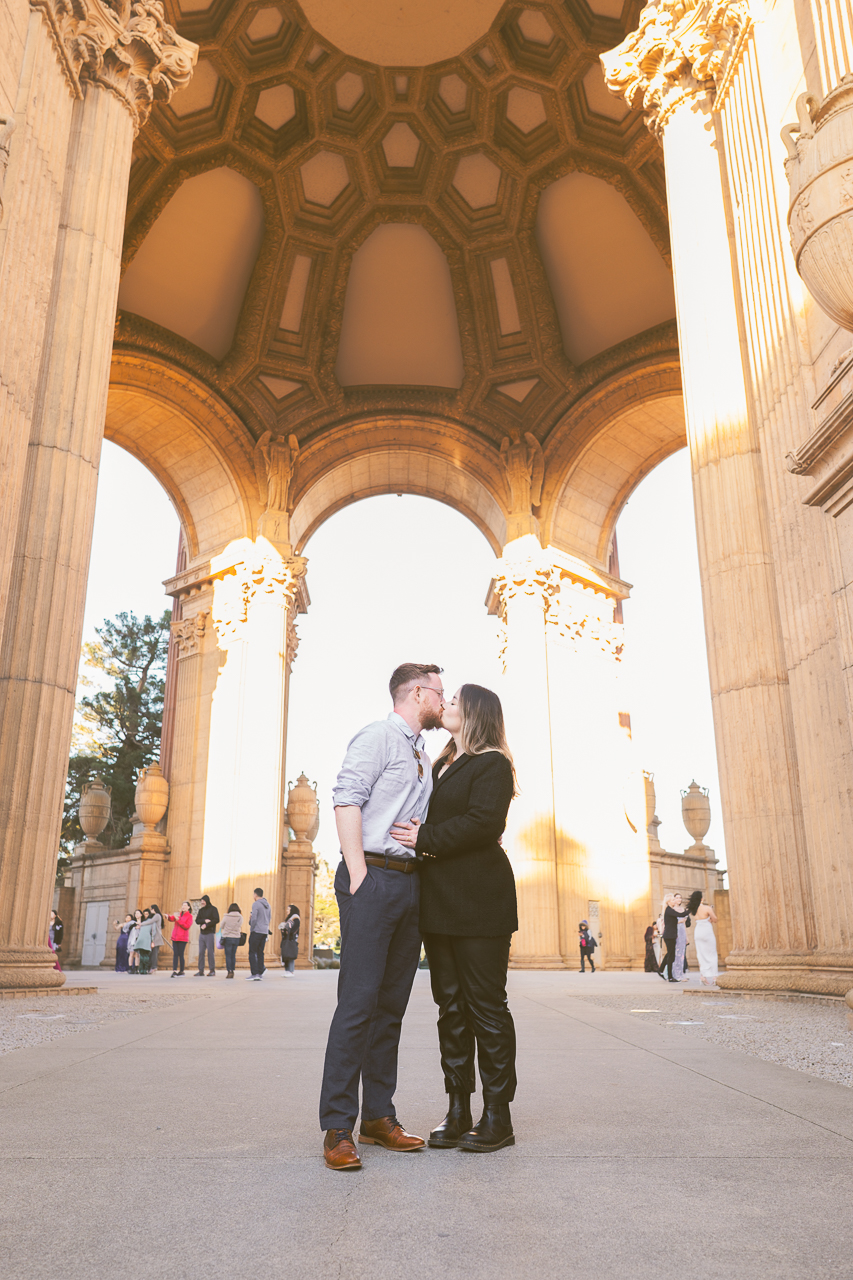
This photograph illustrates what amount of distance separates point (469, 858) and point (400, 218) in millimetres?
25480

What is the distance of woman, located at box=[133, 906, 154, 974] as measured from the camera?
1841 cm

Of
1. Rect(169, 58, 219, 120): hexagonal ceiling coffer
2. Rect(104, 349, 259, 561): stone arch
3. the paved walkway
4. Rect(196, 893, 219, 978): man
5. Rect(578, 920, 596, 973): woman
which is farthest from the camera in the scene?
Rect(104, 349, 259, 561): stone arch

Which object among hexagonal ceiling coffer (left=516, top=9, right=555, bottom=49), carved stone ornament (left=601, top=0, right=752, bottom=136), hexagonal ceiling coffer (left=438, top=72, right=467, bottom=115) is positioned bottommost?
carved stone ornament (left=601, top=0, right=752, bottom=136)

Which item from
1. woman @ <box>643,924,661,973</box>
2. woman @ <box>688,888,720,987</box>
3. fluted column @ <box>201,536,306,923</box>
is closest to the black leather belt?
woman @ <box>688,888,720,987</box>

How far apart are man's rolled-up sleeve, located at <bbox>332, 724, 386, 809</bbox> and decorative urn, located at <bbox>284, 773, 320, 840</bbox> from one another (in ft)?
74.6

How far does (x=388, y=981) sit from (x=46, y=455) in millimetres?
8248

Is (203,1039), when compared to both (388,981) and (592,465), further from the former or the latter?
(592,465)

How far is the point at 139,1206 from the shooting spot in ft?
7.02

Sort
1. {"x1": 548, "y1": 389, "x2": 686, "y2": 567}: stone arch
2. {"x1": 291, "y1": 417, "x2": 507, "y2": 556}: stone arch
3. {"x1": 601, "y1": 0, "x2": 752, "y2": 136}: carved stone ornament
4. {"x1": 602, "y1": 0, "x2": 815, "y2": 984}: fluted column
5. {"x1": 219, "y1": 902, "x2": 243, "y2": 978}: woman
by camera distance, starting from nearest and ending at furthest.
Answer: {"x1": 602, "y1": 0, "x2": 815, "y2": 984}: fluted column < {"x1": 601, "y1": 0, "x2": 752, "y2": 136}: carved stone ornament < {"x1": 219, "y1": 902, "x2": 243, "y2": 978}: woman < {"x1": 548, "y1": 389, "x2": 686, "y2": 567}: stone arch < {"x1": 291, "y1": 417, "x2": 507, "y2": 556}: stone arch

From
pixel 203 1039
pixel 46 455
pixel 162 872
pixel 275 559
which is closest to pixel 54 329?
pixel 46 455

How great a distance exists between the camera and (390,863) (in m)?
3.07

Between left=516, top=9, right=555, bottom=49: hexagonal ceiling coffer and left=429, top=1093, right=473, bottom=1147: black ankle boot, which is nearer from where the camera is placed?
left=429, top=1093, right=473, bottom=1147: black ankle boot

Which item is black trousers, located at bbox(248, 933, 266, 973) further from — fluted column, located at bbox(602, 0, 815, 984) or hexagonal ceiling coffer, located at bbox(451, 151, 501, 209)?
hexagonal ceiling coffer, located at bbox(451, 151, 501, 209)

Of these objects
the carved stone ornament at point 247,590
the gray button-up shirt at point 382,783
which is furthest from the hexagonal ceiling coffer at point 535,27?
the gray button-up shirt at point 382,783
